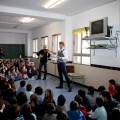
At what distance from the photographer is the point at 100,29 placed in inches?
186

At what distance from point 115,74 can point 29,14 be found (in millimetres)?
3460

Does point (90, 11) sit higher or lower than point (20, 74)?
higher

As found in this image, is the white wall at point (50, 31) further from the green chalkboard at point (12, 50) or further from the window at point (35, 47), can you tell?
the green chalkboard at point (12, 50)

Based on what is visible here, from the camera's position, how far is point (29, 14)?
19.5ft

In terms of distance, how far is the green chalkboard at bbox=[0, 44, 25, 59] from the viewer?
447 inches

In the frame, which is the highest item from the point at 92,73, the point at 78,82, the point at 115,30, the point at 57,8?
the point at 57,8

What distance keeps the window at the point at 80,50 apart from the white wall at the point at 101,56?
0.25 meters

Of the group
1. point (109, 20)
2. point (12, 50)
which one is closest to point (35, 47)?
point (12, 50)

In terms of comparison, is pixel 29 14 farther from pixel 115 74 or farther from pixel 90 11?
pixel 115 74

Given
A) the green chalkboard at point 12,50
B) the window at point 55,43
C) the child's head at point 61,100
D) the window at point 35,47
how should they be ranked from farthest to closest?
the green chalkboard at point 12,50 < the window at point 35,47 < the window at point 55,43 < the child's head at point 61,100

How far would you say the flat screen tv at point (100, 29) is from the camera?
4.53 metres

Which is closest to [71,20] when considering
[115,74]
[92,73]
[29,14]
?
[29,14]

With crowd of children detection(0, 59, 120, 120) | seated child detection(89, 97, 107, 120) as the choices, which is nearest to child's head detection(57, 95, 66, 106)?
crowd of children detection(0, 59, 120, 120)

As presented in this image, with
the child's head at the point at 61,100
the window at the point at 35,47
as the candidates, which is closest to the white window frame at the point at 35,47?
the window at the point at 35,47
